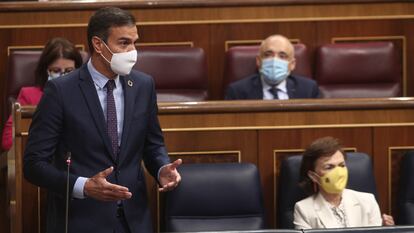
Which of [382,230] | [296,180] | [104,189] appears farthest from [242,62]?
[382,230]

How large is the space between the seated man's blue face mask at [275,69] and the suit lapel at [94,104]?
65 cm

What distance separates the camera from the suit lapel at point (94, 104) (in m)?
1.28

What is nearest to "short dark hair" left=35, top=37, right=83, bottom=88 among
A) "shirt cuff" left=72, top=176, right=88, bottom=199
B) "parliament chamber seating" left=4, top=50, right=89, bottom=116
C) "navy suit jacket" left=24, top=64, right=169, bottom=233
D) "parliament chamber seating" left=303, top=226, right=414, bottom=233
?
"parliament chamber seating" left=4, top=50, right=89, bottom=116

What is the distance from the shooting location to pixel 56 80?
129cm

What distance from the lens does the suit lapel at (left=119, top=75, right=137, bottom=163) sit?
129cm

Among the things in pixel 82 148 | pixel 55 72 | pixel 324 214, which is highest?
pixel 55 72

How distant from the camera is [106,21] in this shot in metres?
1.29

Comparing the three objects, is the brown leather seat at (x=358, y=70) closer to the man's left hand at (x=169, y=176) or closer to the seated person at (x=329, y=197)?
the seated person at (x=329, y=197)

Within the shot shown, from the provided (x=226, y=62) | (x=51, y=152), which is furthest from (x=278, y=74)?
(x=51, y=152)

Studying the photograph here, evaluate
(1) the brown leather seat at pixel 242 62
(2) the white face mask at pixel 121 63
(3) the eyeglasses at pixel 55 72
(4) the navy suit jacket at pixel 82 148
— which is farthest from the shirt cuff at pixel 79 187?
(1) the brown leather seat at pixel 242 62

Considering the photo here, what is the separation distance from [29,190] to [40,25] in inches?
25.8

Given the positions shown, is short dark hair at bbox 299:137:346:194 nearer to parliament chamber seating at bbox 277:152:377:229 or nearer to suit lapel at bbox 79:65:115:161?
parliament chamber seating at bbox 277:152:377:229

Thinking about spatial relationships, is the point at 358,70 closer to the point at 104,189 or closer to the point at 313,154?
the point at 313,154

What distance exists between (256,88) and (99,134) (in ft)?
2.22
